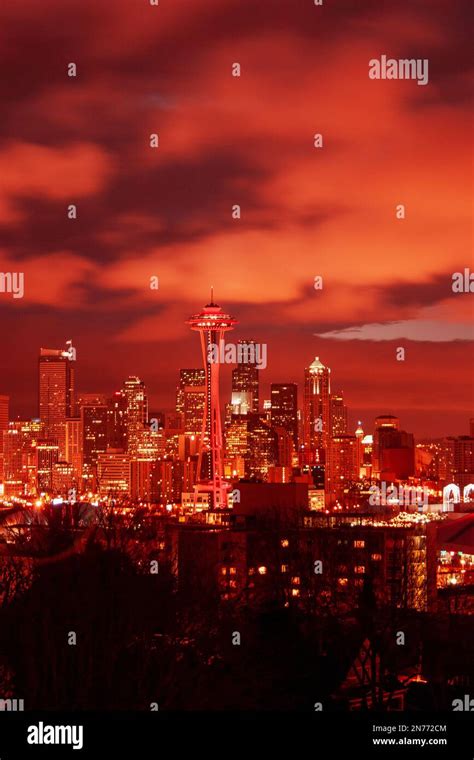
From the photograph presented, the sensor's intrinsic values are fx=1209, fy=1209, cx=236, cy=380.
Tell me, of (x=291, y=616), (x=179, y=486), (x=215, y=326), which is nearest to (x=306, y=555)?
(x=291, y=616)

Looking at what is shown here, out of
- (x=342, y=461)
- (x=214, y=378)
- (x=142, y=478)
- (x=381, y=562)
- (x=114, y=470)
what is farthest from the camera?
(x=342, y=461)

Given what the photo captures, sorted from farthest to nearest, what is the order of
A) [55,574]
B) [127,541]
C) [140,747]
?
[127,541]
[55,574]
[140,747]

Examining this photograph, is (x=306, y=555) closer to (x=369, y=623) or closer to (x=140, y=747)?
(x=369, y=623)

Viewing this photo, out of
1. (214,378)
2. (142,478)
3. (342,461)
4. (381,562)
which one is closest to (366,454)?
(342,461)

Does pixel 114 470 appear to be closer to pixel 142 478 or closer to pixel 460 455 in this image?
pixel 142 478

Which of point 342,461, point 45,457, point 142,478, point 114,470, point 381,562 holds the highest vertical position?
point 45,457

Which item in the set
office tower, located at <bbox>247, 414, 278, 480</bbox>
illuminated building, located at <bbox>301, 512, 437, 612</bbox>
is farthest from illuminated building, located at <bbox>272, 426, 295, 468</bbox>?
illuminated building, located at <bbox>301, 512, 437, 612</bbox>
